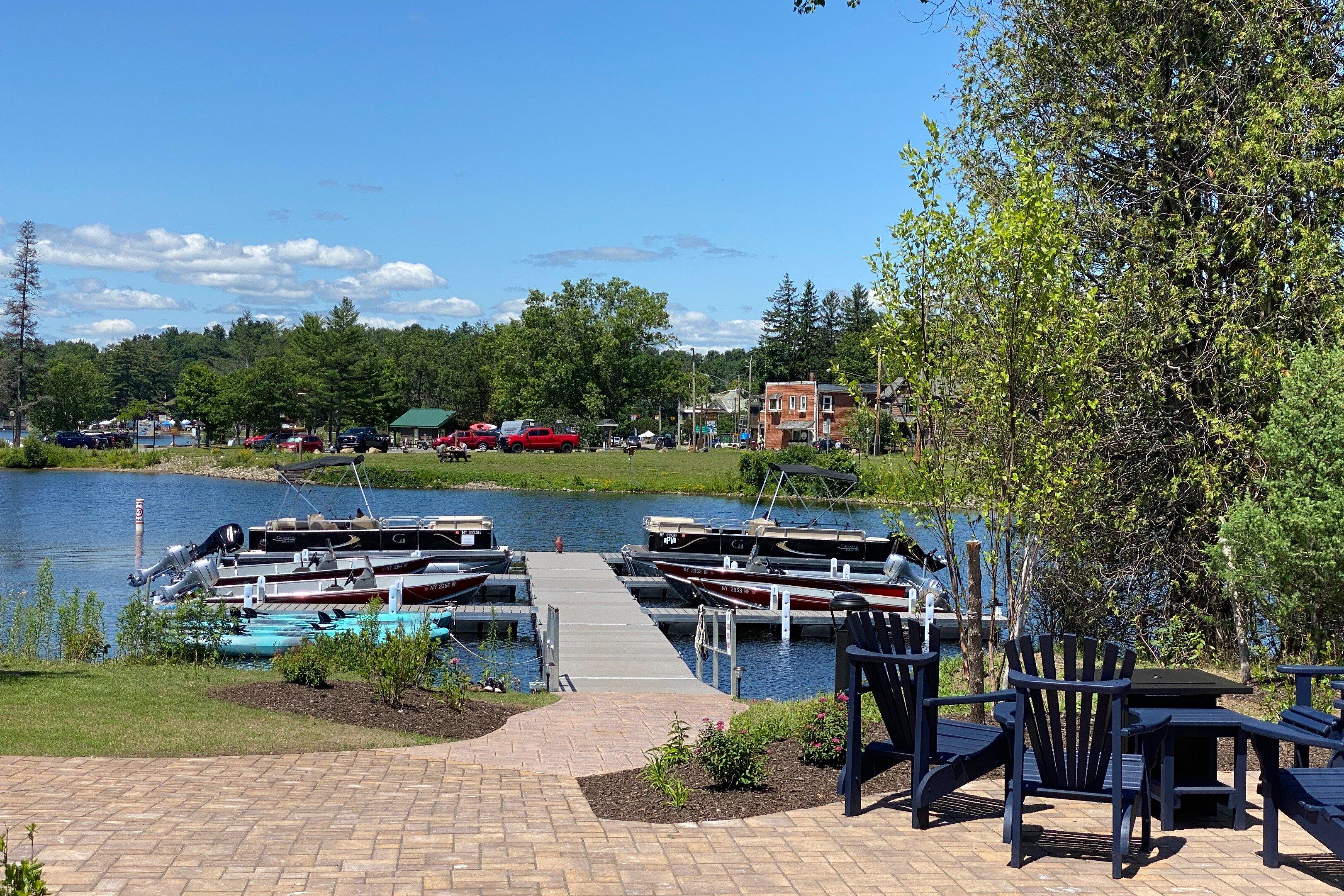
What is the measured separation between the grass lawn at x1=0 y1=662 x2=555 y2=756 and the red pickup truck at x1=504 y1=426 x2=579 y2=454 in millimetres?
69107

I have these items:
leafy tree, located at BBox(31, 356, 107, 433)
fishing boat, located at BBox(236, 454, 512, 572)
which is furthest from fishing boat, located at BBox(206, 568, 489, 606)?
leafy tree, located at BBox(31, 356, 107, 433)

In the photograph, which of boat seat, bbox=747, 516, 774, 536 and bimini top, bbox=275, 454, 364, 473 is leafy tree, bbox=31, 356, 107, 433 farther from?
boat seat, bbox=747, 516, 774, 536

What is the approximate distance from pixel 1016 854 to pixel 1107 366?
9.82m

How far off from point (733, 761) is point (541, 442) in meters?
75.8

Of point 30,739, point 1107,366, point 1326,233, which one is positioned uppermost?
point 1326,233

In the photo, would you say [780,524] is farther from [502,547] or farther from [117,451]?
[117,451]

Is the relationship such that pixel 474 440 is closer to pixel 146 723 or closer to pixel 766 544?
pixel 766 544

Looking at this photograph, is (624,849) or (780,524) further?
(780,524)

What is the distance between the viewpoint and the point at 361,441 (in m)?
86.1

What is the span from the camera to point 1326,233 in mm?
13531

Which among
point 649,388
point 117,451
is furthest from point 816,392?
point 117,451

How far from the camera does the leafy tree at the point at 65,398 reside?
9644cm

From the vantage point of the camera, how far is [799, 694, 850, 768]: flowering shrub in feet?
25.3

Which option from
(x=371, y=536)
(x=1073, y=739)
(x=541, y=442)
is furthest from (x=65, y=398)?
(x=1073, y=739)
